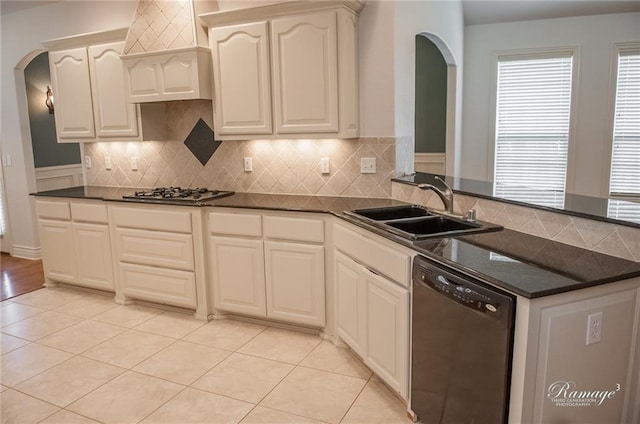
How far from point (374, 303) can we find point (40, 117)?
5350 millimetres

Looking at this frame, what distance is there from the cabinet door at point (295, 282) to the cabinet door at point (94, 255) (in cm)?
164

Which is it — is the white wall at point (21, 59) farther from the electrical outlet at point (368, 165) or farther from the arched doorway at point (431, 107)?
the arched doorway at point (431, 107)

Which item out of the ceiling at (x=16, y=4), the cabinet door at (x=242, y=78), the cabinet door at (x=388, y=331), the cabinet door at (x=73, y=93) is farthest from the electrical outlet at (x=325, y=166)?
the ceiling at (x=16, y=4)

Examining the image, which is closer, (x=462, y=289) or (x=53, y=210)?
(x=462, y=289)

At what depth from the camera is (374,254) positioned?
2.51 meters

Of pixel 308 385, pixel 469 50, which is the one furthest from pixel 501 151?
pixel 308 385

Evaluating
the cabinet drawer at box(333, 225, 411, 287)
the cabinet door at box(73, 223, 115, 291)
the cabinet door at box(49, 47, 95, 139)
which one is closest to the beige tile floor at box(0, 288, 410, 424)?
the cabinet door at box(73, 223, 115, 291)

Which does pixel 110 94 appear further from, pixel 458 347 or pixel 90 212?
pixel 458 347

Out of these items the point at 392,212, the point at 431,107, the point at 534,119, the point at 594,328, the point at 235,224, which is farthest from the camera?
the point at 431,107

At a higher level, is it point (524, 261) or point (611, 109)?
point (611, 109)

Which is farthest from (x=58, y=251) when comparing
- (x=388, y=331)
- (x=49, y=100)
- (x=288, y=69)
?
(x=388, y=331)

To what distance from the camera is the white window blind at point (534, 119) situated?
5.25 metres

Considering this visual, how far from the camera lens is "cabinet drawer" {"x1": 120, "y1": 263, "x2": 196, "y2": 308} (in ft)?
12.0

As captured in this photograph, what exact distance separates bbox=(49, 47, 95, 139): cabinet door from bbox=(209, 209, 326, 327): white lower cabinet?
68.6 inches
